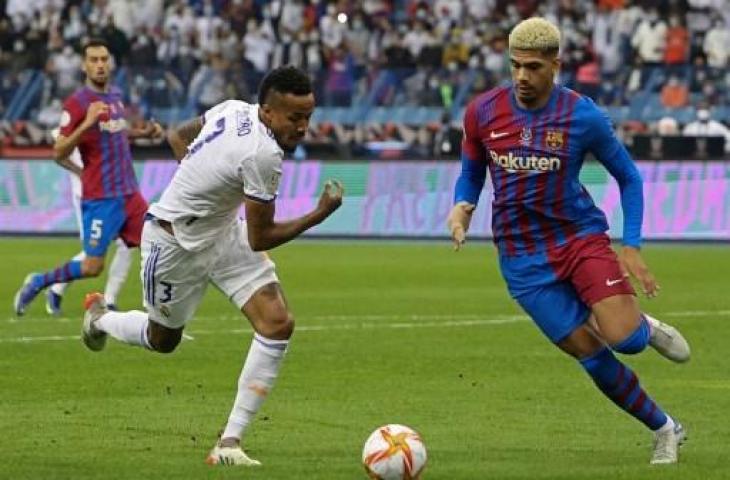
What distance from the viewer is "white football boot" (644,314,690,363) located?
31.0 ft

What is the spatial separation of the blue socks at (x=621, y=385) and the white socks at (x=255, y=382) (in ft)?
5.26

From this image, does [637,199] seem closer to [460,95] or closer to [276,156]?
[276,156]

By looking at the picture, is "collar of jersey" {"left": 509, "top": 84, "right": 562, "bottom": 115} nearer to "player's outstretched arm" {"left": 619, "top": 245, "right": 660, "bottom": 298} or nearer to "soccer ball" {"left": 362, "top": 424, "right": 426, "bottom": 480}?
"player's outstretched arm" {"left": 619, "top": 245, "right": 660, "bottom": 298}

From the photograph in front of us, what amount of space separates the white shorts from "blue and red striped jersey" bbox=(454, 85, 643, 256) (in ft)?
4.09

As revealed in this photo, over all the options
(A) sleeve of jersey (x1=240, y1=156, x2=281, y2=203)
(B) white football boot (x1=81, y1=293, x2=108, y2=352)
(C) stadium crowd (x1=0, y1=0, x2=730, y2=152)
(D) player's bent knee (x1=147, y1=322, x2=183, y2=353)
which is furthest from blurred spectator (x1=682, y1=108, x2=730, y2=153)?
(A) sleeve of jersey (x1=240, y1=156, x2=281, y2=203)

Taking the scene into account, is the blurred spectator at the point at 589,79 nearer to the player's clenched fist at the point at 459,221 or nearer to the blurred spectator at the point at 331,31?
the blurred spectator at the point at 331,31

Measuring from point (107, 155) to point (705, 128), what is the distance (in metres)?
14.9

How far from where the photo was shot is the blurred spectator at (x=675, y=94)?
100 ft

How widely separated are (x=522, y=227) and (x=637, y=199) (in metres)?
0.63

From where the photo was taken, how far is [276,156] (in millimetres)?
8969

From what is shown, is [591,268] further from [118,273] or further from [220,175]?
[118,273]

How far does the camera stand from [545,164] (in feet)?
30.6

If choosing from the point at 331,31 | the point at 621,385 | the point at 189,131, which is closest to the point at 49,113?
the point at 331,31

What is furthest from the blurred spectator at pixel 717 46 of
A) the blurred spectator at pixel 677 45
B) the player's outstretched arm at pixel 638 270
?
the player's outstretched arm at pixel 638 270
